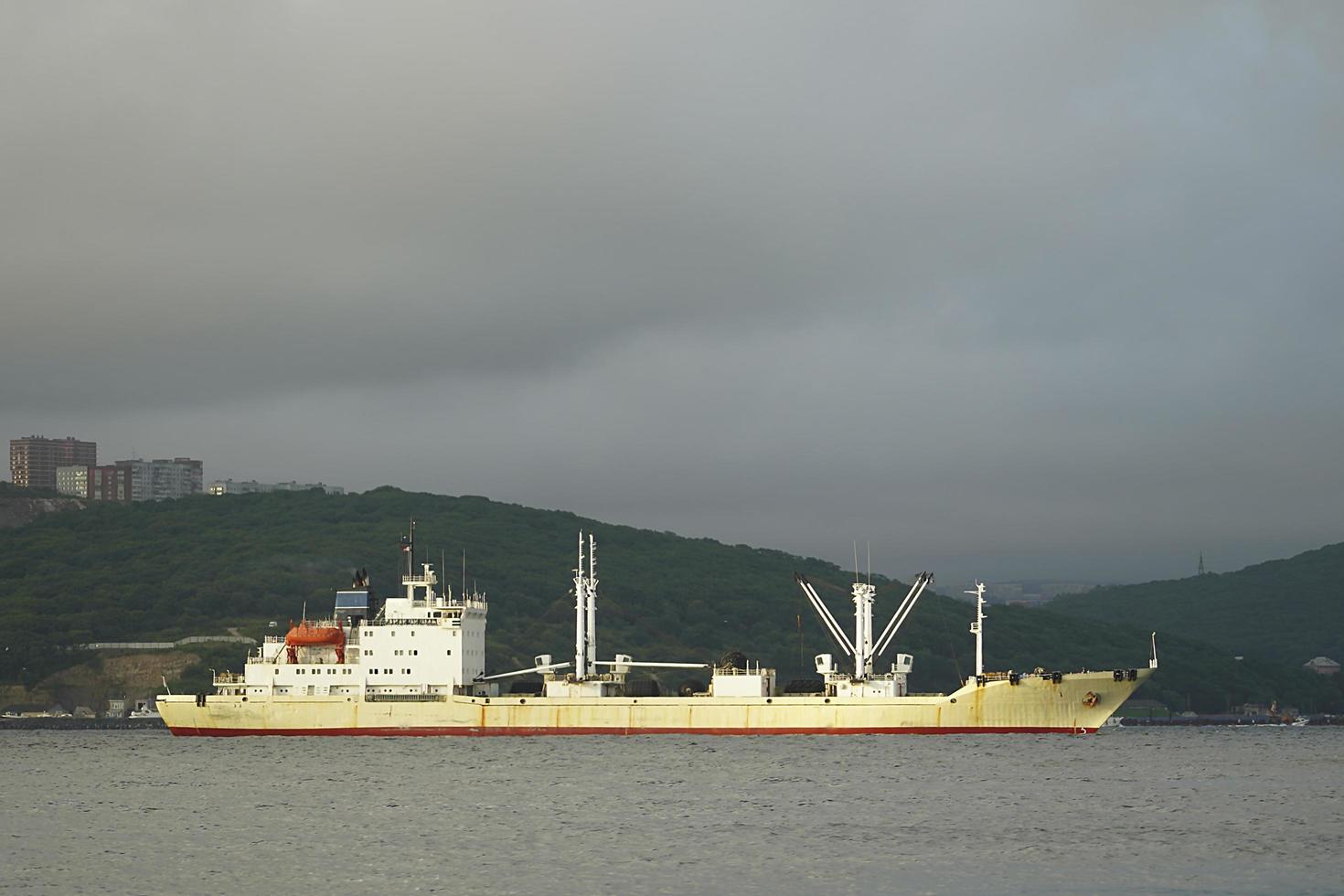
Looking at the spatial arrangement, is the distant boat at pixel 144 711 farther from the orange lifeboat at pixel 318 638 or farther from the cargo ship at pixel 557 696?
the orange lifeboat at pixel 318 638

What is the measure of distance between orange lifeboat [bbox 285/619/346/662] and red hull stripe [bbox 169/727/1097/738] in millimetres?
5091

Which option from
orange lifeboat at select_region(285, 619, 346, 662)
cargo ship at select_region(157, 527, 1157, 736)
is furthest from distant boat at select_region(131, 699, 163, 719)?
orange lifeboat at select_region(285, 619, 346, 662)

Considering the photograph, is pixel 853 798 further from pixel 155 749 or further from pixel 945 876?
pixel 155 749

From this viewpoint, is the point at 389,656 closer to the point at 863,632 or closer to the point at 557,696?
the point at 557,696

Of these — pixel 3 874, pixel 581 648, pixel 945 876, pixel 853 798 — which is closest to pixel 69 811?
pixel 3 874

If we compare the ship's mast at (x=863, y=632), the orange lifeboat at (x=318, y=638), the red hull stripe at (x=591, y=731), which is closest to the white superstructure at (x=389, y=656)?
the orange lifeboat at (x=318, y=638)

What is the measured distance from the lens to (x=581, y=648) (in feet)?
350

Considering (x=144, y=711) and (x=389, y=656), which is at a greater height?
(x=389, y=656)

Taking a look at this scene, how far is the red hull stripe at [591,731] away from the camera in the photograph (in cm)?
9938

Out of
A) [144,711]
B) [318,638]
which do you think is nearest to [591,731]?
[318,638]

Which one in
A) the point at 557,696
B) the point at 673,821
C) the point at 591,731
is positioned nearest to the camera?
the point at 673,821

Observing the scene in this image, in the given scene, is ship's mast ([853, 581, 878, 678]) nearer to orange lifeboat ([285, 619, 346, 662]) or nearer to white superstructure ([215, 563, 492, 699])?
white superstructure ([215, 563, 492, 699])

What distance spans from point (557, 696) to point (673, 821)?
1809 inches

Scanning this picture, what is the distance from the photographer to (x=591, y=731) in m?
103
